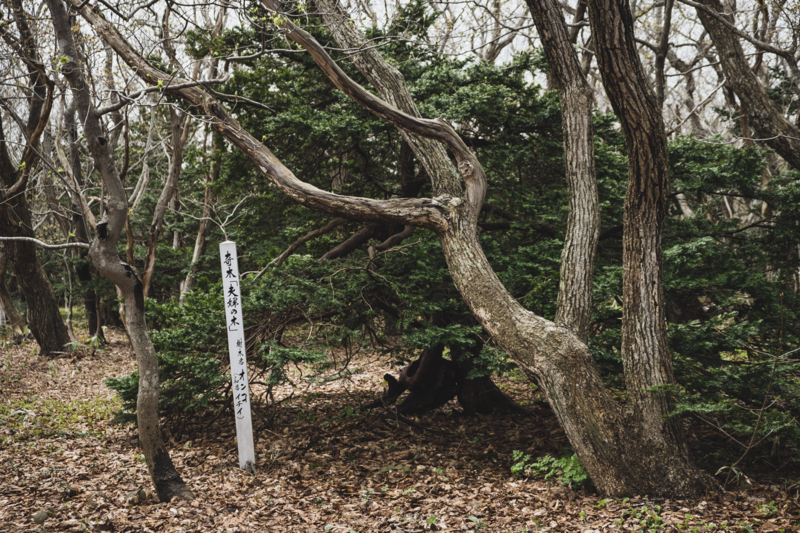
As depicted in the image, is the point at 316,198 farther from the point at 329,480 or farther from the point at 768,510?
the point at 768,510

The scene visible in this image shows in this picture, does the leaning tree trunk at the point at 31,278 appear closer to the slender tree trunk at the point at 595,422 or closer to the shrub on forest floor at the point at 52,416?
the shrub on forest floor at the point at 52,416

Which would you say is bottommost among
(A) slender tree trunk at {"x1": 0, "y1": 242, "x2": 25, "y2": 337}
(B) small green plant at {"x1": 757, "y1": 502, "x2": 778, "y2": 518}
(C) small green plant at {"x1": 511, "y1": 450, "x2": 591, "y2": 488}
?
(B) small green plant at {"x1": 757, "y1": 502, "x2": 778, "y2": 518}

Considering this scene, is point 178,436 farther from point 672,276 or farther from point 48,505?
point 672,276

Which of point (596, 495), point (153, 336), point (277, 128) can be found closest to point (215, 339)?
point (153, 336)

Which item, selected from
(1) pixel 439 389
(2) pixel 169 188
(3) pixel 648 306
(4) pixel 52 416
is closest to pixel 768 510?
(3) pixel 648 306

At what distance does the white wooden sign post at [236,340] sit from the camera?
5340mm

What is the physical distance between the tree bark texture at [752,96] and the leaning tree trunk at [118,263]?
724cm

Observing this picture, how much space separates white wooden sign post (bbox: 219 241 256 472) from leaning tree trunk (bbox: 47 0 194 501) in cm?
84

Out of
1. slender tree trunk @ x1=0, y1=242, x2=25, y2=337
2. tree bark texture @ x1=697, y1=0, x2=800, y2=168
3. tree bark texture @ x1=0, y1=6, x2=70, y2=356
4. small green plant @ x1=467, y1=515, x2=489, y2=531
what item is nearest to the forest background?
tree bark texture @ x1=697, y1=0, x2=800, y2=168

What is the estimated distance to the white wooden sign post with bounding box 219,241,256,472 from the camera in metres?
5.34

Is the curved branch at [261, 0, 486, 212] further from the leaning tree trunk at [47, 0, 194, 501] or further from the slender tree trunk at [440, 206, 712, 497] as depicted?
the leaning tree trunk at [47, 0, 194, 501]

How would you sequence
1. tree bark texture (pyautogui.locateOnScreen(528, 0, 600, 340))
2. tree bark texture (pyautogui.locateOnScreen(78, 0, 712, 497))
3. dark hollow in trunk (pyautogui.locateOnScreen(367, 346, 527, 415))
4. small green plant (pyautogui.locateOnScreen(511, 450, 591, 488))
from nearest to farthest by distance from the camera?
tree bark texture (pyautogui.locateOnScreen(78, 0, 712, 497)) < small green plant (pyautogui.locateOnScreen(511, 450, 591, 488)) < tree bark texture (pyautogui.locateOnScreen(528, 0, 600, 340)) < dark hollow in trunk (pyautogui.locateOnScreen(367, 346, 527, 415))

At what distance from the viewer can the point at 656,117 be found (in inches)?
161

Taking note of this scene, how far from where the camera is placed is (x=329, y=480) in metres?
5.48
